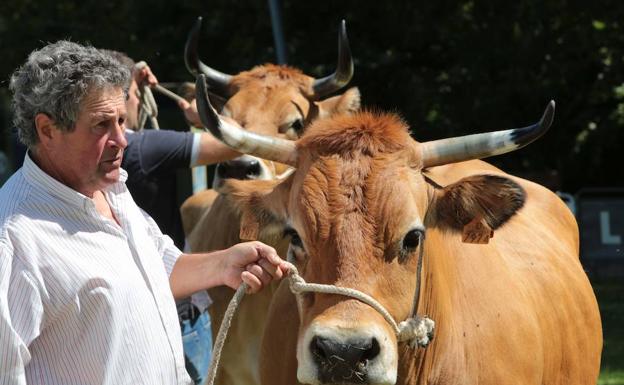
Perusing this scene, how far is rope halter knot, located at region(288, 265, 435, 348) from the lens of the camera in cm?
392

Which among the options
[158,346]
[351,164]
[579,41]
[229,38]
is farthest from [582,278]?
[229,38]

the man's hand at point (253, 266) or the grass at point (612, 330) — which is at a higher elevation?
the man's hand at point (253, 266)

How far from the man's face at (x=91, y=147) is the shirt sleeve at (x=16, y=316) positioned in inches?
14.6

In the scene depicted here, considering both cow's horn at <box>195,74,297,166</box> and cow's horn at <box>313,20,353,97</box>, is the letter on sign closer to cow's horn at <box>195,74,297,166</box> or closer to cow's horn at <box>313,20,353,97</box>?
cow's horn at <box>313,20,353,97</box>

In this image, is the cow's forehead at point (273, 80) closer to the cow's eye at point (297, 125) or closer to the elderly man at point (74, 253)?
the cow's eye at point (297, 125)

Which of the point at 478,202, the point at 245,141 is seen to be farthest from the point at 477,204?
the point at 245,141

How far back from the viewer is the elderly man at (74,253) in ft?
11.0

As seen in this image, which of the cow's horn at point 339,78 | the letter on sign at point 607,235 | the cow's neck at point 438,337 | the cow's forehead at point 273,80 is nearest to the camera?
the cow's neck at point 438,337

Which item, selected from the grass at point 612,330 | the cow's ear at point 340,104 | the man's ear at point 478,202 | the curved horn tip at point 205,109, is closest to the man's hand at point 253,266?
the curved horn tip at point 205,109

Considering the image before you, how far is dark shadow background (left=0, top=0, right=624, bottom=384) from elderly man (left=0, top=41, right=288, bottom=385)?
40.8ft

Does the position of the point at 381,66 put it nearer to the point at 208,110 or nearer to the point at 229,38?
the point at 229,38

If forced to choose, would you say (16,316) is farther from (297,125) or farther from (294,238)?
(297,125)

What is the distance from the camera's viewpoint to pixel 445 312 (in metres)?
4.65

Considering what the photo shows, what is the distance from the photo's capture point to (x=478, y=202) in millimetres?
4496
